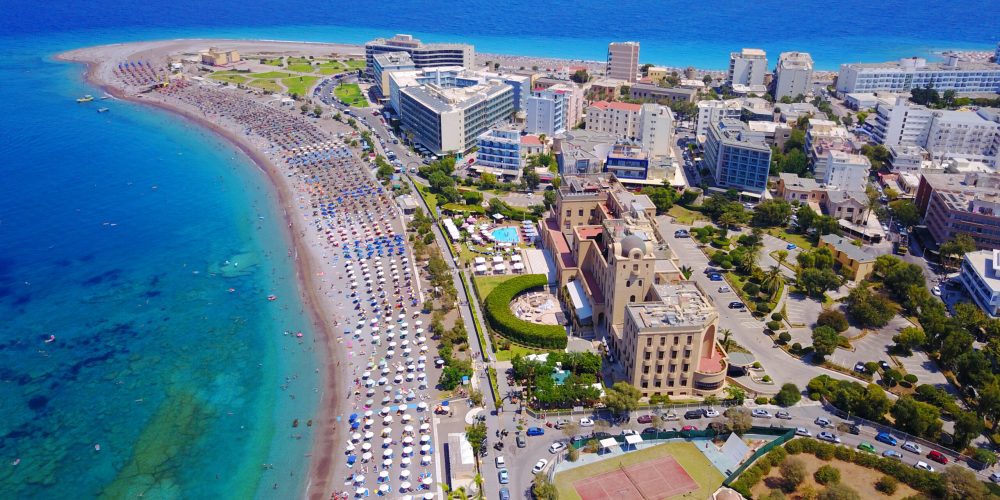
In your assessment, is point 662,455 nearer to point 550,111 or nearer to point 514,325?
point 514,325

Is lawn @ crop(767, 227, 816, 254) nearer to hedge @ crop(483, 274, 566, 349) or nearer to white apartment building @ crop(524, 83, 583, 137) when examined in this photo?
hedge @ crop(483, 274, 566, 349)

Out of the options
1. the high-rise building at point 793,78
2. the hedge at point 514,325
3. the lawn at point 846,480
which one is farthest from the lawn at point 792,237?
the high-rise building at point 793,78

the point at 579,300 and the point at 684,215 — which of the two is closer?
the point at 579,300

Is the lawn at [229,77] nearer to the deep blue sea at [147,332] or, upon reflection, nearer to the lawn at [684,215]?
the deep blue sea at [147,332]

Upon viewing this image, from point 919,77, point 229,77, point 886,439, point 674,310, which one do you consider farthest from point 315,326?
point 919,77

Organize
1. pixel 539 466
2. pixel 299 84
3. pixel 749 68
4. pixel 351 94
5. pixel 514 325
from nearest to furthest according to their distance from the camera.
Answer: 1. pixel 539 466
2. pixel 514 325
3. pixel 351 94
4. pixel 749 68
5. pixel 299 84

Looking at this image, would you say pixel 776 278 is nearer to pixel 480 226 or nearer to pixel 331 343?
pixel 480 226
